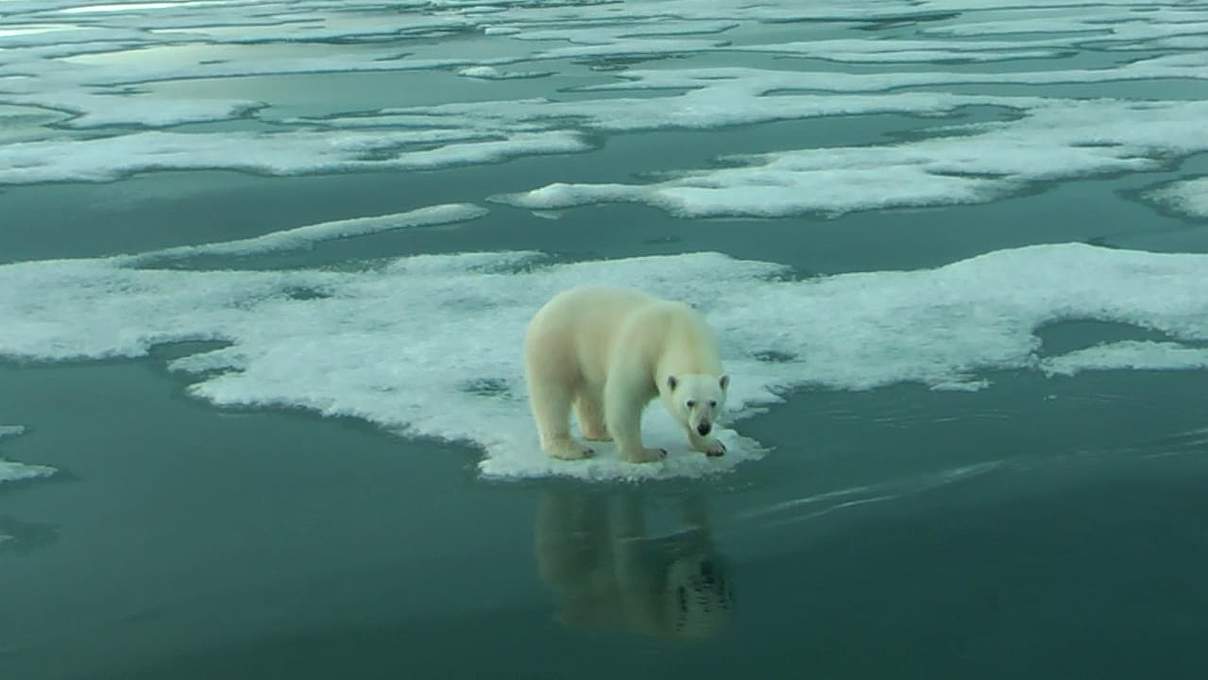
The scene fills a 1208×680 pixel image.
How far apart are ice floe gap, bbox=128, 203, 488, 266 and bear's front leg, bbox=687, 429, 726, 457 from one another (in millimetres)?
3790

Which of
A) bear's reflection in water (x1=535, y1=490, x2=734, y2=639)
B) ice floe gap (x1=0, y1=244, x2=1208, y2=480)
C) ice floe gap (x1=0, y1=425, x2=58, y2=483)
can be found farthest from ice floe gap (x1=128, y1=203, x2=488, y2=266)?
bear's reflection in water (x1=535, y1=490, x2=734, y2=639)

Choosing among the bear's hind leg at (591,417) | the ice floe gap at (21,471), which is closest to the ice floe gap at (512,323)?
the bear's hind leg at (591,417)

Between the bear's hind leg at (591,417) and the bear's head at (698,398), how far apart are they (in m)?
0.55

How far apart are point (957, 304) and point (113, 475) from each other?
3.08 m

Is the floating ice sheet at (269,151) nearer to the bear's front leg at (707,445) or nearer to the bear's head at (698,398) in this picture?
the bear's front leg at (707,445)

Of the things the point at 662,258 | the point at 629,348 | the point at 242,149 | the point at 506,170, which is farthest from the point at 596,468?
the point at 242,149

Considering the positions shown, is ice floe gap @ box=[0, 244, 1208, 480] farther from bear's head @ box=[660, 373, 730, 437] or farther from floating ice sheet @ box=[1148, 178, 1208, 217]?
floating ice sheet @ box=[1148, 178, 1208, 217]

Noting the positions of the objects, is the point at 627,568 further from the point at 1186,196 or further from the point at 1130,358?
the point at 1186,196

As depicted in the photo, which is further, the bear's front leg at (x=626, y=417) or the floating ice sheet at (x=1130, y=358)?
the floating ice sheet at (x=1130, y=358)

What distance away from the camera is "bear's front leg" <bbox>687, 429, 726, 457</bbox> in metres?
4.18

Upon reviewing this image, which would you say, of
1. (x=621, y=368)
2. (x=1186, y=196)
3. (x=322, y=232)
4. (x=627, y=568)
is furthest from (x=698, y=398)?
(x=1186, y=196)

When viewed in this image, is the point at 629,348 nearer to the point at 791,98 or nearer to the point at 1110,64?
the point at 791,98

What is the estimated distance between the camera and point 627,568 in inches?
141

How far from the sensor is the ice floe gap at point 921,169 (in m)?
8.14
